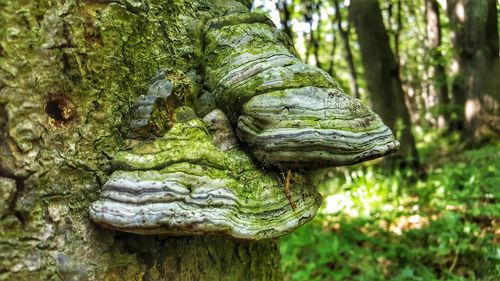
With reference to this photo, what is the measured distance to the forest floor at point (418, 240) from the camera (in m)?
4.16

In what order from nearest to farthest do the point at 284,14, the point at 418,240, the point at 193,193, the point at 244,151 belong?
1. the point at 193,193
2. the point at 244,151
3. the point at 418,240
4. the point at 284,14

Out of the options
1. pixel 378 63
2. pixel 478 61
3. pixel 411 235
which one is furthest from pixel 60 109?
pixel 478 61

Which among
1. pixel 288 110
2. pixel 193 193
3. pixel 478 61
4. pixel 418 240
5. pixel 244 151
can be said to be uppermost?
pixel 478 61

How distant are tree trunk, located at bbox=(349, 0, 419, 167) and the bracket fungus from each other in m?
5.71

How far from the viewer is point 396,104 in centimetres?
751

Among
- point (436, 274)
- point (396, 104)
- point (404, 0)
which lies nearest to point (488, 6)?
point (396, 104)

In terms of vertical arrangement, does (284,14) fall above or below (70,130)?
above

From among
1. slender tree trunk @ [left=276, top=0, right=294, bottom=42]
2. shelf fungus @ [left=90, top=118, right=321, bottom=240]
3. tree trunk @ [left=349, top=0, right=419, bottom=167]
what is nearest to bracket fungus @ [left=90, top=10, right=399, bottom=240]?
shelf fungus @ [left=90, top=118, right=321, bottom=240]

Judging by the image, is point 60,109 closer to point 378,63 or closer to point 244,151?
point 244,151

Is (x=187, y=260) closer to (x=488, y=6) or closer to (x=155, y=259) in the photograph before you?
(x=155, y=259)

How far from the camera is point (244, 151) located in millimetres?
1803

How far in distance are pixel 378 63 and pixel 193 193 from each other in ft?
21.1

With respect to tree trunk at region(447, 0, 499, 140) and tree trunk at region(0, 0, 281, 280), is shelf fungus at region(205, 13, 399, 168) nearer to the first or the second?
tree trunk at region(0, 0, 281, 280)

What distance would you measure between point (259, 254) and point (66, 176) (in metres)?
1.10
